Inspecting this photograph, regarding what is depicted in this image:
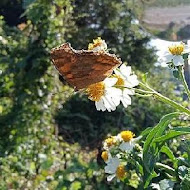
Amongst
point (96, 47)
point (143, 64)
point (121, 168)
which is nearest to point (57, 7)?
point (143, 64)

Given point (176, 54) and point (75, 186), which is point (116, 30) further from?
point (176, 54)

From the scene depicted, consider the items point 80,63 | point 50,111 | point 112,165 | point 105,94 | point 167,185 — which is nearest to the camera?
point 80,63

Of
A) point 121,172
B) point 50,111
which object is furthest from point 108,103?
point 50,111

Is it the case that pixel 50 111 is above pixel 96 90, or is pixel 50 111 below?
below

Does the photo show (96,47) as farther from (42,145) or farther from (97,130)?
(97,130)

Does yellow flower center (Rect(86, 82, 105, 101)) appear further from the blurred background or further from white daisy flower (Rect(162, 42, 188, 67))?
A: the blurred background

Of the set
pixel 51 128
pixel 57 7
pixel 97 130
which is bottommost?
pixel 97 130

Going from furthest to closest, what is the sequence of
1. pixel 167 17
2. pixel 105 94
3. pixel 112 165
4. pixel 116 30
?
pixel 116 30 < pixel 167 17 < pixel 112 165 < pixel 105 94
